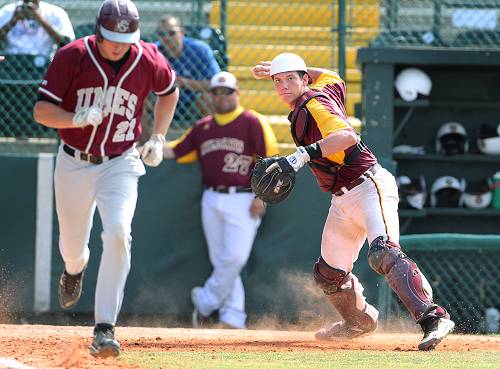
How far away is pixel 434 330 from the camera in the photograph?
616 cm

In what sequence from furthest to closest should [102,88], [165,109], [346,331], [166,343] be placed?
[346,331] → [166,343] → [165,109] → [102,88]

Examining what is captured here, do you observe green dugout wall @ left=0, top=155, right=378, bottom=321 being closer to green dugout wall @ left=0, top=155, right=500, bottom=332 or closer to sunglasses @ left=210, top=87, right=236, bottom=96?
green dugout wall @ left=0, top=155, right=500, bottom=332

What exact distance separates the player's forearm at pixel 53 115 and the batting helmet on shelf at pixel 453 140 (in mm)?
5547

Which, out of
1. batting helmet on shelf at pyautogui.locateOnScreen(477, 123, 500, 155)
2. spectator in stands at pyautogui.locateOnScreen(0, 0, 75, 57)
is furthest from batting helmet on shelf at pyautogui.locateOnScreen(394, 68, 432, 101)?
spectator in stands at pyautogui.locateOnScreen(0, 0, 75, 57)

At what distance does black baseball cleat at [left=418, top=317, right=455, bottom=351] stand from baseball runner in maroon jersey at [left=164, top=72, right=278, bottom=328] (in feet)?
11.9

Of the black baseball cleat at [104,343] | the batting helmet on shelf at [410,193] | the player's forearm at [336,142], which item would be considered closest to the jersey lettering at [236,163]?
the batting helmet on shelf at [410,193]

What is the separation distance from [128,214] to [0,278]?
4410 mm

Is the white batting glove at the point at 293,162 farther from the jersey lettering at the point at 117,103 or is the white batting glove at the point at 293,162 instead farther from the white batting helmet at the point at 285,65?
the jersey lettering at the point at 117,103

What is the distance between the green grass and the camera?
18.1 feet

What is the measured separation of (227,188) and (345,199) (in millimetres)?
3344

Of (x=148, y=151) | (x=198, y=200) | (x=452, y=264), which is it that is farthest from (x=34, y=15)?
(x=452, y=264)

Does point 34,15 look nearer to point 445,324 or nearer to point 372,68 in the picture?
point 372,68

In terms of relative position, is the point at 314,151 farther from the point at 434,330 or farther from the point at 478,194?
the point at 478,194

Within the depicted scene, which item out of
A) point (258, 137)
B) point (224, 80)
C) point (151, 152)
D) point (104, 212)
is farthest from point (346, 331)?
point (224, 80)
